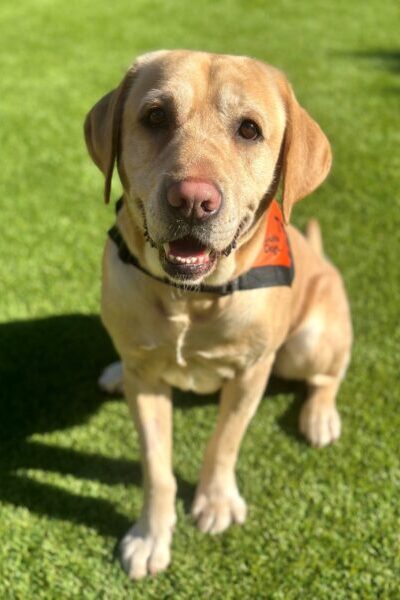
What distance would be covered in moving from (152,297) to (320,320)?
109 cm

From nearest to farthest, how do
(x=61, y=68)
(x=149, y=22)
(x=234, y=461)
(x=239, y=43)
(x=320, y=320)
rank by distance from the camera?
(x=234, y=461), (x=320, y=320), (x=61, y=68), (x=239, y=43), (x=149, y=22)

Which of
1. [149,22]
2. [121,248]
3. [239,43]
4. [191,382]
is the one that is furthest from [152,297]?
[149,22]

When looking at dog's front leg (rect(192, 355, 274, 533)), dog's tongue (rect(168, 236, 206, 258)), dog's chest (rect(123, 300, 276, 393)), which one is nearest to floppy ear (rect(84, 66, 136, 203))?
dog's tongue (rect(168, 236, 206, 258))

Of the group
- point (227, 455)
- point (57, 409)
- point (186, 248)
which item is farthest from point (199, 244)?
point (57, 409)

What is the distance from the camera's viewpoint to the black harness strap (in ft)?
7.34

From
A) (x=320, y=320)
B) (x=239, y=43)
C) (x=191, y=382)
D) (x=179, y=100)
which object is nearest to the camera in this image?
(x=179, y=100)

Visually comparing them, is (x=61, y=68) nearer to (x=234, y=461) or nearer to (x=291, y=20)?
(x=291, y=20)

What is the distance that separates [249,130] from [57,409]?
70.8 inches

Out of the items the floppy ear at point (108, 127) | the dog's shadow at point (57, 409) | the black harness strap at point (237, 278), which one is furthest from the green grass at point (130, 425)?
the floppy ear at point (108, 127)

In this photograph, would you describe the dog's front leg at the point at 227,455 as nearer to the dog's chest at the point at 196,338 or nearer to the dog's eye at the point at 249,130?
the dog's chest at the point at 196,338

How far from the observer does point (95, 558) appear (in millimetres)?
2582

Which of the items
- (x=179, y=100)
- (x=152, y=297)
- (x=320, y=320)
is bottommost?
(x=320, y=320)

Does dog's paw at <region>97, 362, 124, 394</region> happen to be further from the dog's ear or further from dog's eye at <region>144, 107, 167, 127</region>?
dog's eye at <region>144, 107, 167, 127</region>

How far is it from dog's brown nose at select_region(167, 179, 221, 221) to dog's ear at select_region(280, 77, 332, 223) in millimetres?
420
